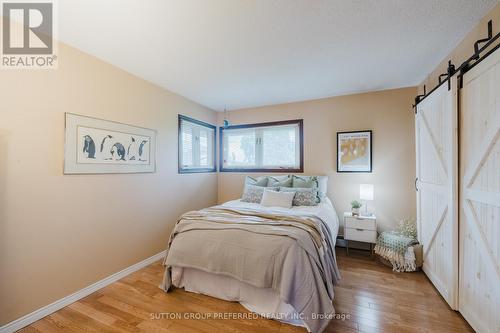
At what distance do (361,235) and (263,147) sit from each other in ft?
7.65

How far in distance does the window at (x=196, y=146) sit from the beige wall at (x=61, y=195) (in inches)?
25.8

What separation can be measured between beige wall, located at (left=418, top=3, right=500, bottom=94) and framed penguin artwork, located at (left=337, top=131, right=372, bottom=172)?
44.3 inches

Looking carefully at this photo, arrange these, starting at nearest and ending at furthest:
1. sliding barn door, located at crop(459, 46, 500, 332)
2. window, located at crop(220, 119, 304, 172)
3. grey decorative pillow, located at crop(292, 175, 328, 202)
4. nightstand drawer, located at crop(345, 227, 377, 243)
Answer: sliding barn door, located at crop(459, 46, 500, 332), nightstand drawer, located at crop(345, 227, 377, 243), grey decorative pillow, located at crop(292, 175, 328, 202), window, located at crop(220, 119, 304, 172)

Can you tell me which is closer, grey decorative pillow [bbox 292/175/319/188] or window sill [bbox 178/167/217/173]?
grey decorative pillow [bbox 292/175/319/188]

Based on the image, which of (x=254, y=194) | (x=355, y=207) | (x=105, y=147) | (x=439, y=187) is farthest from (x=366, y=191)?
(x=105, y=147)

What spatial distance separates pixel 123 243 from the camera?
8.82 feet

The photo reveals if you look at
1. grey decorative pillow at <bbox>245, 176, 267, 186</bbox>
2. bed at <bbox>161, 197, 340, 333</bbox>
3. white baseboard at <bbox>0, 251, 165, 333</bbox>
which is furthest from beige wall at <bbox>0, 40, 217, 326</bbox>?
grey decorative pillow at <bbox>245, 176, 267, 186</bbox>

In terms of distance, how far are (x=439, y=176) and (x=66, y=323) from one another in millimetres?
3924

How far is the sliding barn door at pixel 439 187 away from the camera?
1.94 metres

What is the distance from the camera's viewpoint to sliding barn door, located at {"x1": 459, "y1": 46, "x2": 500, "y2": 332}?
58.6 inches

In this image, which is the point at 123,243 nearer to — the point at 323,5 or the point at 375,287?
the point at 375,287

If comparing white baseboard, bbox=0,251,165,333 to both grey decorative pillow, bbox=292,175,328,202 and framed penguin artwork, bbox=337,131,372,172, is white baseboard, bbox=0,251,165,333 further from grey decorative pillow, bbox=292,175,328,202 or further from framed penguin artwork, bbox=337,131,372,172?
framed penguin artwork, bbox=337,131,372,172

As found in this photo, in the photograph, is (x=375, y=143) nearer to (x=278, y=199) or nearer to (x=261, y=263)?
(x=278, y=199)

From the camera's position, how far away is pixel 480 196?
163 cm
